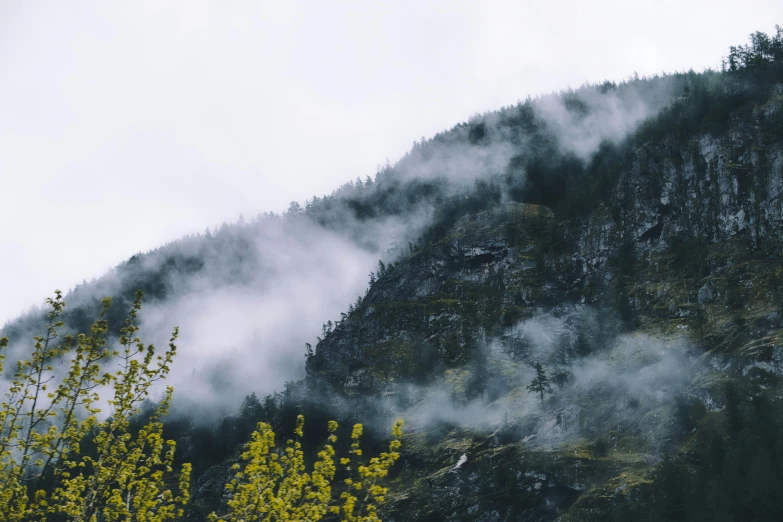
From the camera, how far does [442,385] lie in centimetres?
18650

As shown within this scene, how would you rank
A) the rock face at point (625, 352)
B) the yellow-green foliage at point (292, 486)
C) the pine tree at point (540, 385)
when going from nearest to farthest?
the yellow-green foliage at point (292, 486)
the rock face at point (625, 352)
the pine tree at point (540, 385)

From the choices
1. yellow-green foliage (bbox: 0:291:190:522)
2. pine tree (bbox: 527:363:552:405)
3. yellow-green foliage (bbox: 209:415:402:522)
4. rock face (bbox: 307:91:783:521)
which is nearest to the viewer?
yellow-green foliage (bbox: 0:291:190:522)

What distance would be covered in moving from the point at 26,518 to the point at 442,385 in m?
174

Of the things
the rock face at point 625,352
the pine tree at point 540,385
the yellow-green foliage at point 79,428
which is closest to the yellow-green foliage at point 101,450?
the yellow-green foliage at point 79,428

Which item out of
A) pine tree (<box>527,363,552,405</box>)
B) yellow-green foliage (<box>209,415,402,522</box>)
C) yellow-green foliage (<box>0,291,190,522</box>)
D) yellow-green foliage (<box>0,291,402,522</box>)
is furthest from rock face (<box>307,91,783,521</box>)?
yellow-green foliage (<box>0,291,190,522</box>)

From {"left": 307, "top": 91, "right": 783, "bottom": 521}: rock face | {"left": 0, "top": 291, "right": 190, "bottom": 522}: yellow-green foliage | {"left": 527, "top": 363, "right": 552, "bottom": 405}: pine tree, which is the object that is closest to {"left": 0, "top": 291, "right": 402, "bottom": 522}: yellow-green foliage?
{"left": 0, "top": 291, "right": 190, "bottom": 522}: yellow-green foliage

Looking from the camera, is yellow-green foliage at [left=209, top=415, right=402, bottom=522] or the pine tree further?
the pine tree

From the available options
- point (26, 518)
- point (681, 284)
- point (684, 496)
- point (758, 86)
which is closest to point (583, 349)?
point (681, 284)

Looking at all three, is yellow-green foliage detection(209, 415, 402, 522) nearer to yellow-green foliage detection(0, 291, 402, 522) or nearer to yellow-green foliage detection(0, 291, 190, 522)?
yellow-green foliage detection(0, 291, 402, 522)

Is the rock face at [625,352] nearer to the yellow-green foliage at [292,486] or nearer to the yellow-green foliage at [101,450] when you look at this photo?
the yellow-green foliage at [292,486]

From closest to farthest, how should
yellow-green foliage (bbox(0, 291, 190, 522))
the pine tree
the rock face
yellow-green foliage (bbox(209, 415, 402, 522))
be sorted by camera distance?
yellow-green foliage (bbox(0, 291, 190, 522)), yellow-green foliage (bbox(209, 415, 402, 522)), the rock face, the pine tree

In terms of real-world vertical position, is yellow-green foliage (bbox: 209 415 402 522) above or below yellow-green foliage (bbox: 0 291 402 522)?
below

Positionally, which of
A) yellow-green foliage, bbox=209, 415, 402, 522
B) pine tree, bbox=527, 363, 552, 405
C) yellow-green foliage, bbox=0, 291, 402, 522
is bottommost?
pine tree, bbox=527, 363, 552, 405

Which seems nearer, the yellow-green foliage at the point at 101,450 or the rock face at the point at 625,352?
the yellow-green foliage at the point at 101,450
